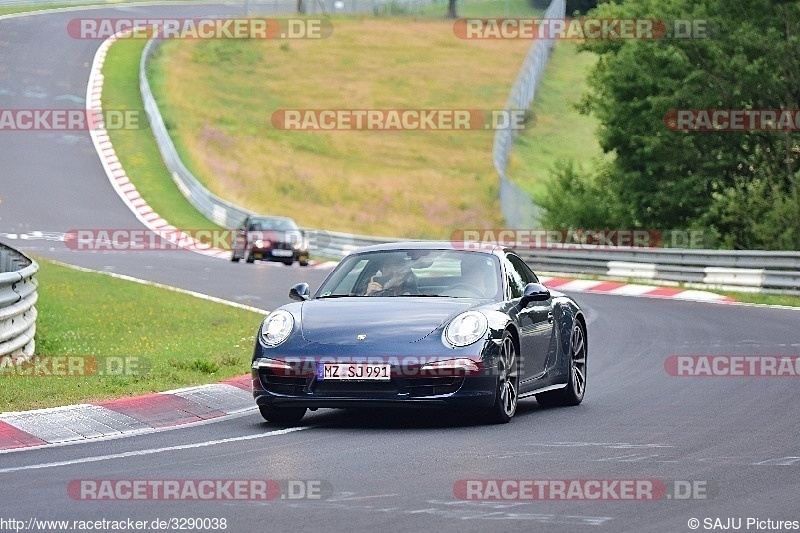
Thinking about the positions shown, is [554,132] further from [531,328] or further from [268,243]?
[531,328]

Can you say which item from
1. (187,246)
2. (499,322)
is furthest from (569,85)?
(499,322)

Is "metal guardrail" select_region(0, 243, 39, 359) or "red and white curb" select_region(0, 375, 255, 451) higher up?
"metal guardrail" select_region(0, 243, 39, 359)

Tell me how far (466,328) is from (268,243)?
1127 inches

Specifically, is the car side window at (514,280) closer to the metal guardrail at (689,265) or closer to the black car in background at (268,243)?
the metal guardrail at (689,265)

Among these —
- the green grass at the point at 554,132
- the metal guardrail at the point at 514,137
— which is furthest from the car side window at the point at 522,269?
the green grass at the point at 554,132

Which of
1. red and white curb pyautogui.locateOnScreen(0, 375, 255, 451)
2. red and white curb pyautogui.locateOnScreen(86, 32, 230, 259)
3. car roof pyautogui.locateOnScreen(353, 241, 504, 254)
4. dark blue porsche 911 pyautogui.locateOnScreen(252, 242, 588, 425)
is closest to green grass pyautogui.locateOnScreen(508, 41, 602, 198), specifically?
red and white curb pyautogui.locateOnScreen(86, 32, 230, 259)

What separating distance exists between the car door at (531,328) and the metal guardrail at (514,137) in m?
29.5

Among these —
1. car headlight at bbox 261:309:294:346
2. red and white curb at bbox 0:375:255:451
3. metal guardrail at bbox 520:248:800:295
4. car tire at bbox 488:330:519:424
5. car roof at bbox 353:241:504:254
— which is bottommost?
metal guardrail at bbox 520:248:800:295

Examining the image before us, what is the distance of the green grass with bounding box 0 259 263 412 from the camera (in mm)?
13578

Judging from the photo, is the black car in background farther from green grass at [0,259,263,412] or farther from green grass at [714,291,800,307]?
green grass at [714,291,800,307]

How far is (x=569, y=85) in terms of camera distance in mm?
82938

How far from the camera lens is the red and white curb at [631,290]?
94.4 feet

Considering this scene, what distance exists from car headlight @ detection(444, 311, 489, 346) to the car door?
2.56 ft

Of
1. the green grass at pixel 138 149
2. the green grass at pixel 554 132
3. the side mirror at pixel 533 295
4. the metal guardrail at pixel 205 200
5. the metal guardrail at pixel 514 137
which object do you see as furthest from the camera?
the green grass at pixel 554 132
